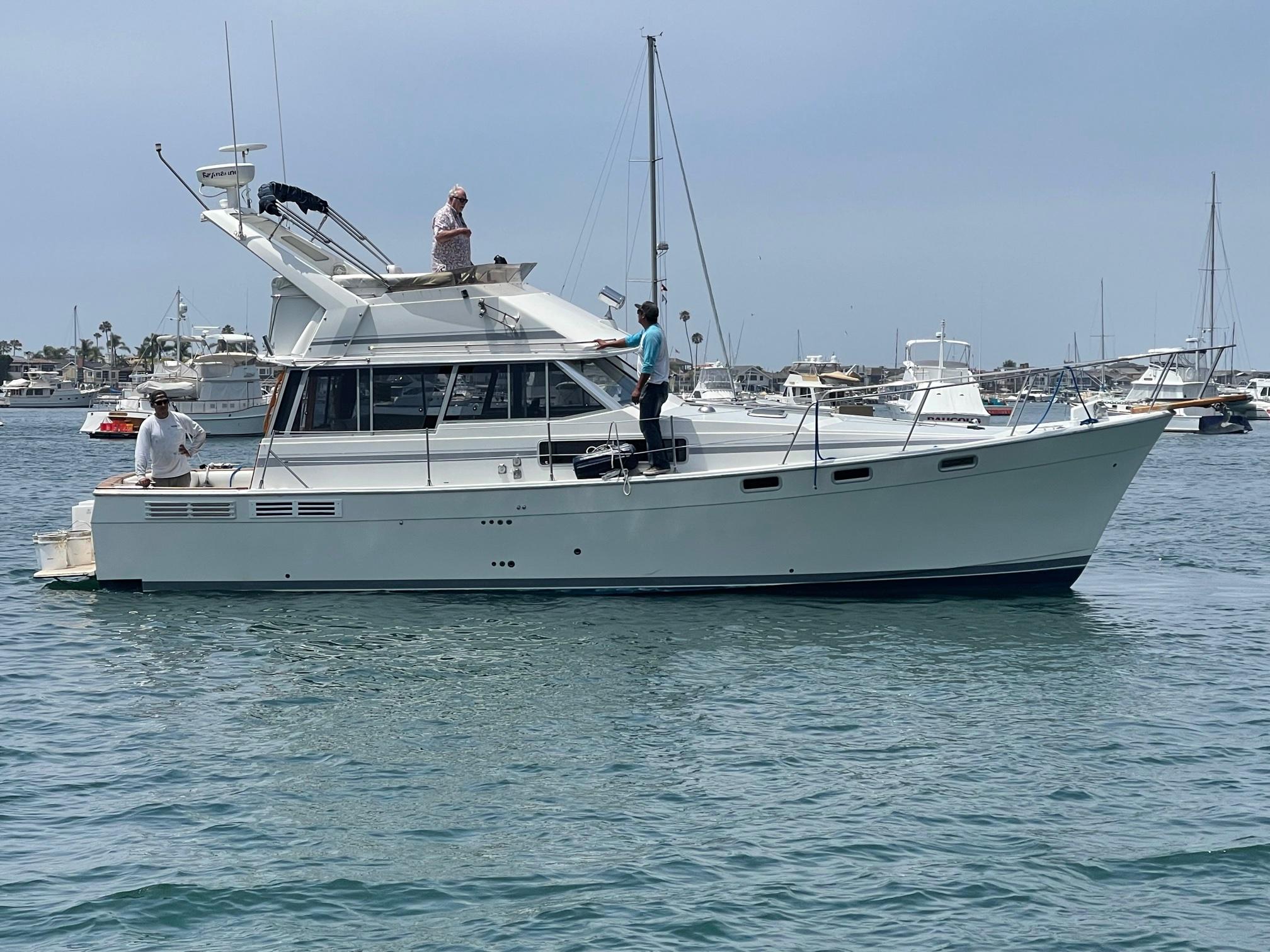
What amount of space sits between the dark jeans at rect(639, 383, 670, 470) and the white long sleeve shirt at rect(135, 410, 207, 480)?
480cm

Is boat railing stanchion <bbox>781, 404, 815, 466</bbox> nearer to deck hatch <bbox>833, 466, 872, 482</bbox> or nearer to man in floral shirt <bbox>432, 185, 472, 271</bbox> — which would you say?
deck hatch <bbox>833, 466, 872, 482</bbox>

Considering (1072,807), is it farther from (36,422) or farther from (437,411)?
(36,422)

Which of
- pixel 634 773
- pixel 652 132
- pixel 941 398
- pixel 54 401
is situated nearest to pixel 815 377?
pixel 941 398

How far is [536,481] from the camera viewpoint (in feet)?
44.0

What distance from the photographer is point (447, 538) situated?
13.4m

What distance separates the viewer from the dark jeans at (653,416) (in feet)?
43.7

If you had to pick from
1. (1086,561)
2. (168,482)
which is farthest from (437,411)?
(1086,561)

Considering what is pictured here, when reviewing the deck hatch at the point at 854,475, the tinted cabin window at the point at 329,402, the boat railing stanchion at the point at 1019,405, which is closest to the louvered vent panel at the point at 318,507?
the tinted cabin window at the point at 329,402

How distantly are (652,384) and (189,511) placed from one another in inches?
198

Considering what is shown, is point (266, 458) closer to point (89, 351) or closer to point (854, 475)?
point (854, 475)

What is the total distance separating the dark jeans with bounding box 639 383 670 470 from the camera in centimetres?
1332

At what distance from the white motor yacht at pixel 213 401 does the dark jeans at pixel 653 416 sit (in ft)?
158

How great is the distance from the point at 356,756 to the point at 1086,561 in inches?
319

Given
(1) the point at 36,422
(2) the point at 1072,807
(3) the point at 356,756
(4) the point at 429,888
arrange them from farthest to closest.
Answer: (1) the point at 36,422 → (3) the point at 356,756 → (2) the point at 1072,807 → (4) the point at 429,888
